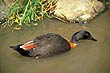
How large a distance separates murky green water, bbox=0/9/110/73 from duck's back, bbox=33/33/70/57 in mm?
99

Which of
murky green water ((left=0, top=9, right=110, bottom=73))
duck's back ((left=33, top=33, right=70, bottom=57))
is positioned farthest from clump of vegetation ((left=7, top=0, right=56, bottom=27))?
duck's back ((left=33, top=33, right=70, bottom=57))

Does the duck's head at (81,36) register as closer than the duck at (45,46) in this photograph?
No

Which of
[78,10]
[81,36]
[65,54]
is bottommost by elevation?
[65,54]

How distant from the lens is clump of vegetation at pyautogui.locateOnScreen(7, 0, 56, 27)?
6.97 m

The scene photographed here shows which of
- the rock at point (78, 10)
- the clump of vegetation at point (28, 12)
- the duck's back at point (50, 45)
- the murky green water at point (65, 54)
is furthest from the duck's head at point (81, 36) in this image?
the clump of vegetation at point (28, 12)

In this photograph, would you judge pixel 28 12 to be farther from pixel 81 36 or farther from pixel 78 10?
pixel 81 36

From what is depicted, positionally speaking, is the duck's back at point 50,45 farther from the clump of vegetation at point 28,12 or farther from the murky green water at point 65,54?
the clump of vegetation at point 28,12

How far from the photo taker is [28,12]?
699cm

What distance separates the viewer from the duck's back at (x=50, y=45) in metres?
5.71

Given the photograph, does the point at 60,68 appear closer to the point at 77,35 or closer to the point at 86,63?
the point at 86,63

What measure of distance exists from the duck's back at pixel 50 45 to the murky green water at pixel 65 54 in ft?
0.32

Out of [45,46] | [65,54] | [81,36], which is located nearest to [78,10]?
[81,36]

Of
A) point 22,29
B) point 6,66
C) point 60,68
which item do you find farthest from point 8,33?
point 60,68

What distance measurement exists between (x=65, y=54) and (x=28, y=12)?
1615 mm
